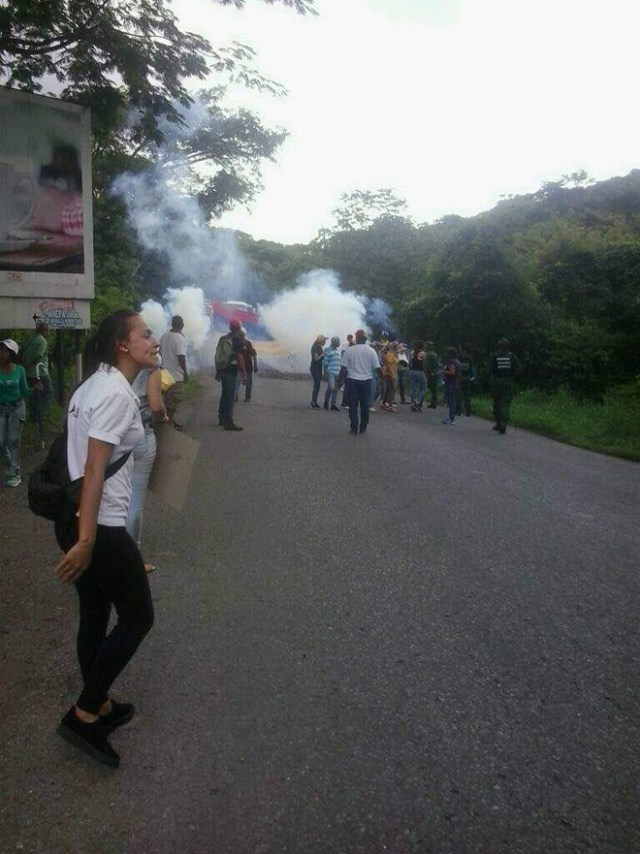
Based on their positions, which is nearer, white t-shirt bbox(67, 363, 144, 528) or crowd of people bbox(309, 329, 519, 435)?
white t-shirt bbox(67, 363, 144, 528)

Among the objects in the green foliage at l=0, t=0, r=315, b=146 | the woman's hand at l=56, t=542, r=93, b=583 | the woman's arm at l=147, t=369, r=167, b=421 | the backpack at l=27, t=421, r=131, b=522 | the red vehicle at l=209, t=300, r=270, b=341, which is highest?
the green foliage at l=0, t=0, r=315, b=146

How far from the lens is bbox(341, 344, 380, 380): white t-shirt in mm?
12102

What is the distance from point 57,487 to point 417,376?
49.9ft

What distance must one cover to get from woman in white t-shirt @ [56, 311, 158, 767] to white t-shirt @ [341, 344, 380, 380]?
29.9ft

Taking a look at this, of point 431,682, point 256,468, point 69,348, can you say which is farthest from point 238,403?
point 431,682

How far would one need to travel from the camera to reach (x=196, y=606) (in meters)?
4.53

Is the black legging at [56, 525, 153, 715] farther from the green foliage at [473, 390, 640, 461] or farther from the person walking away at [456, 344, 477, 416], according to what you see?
the person walking away at [456, 344, 477, 416]

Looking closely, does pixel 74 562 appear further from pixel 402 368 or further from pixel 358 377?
pixel 402 368

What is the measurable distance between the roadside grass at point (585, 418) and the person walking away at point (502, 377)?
1.17 metres

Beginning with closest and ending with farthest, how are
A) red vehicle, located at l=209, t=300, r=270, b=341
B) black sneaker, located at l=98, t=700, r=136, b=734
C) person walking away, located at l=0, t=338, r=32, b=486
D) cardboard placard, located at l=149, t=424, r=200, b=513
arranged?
black sneaker, located at l=98, t=700, r=136, b=734 → cardboard placard, located at l=149, t=424, r=200, b=513 → person walking away, located at l=0, t=338, r=32, b=486 → red vehicle, located at l=209, t=300, r=270, b=341

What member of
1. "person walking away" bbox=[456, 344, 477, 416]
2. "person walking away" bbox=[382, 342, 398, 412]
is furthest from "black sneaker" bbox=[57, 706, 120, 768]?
"person walking away" bbox=[382, 342, 398, 412]

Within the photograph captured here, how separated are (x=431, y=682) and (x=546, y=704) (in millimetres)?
534

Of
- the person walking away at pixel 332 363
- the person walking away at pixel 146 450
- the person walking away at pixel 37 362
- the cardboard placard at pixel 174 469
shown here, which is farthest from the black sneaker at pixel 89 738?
the person walking away at pixel 332 363

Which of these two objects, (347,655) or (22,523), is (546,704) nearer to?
(347,655)
